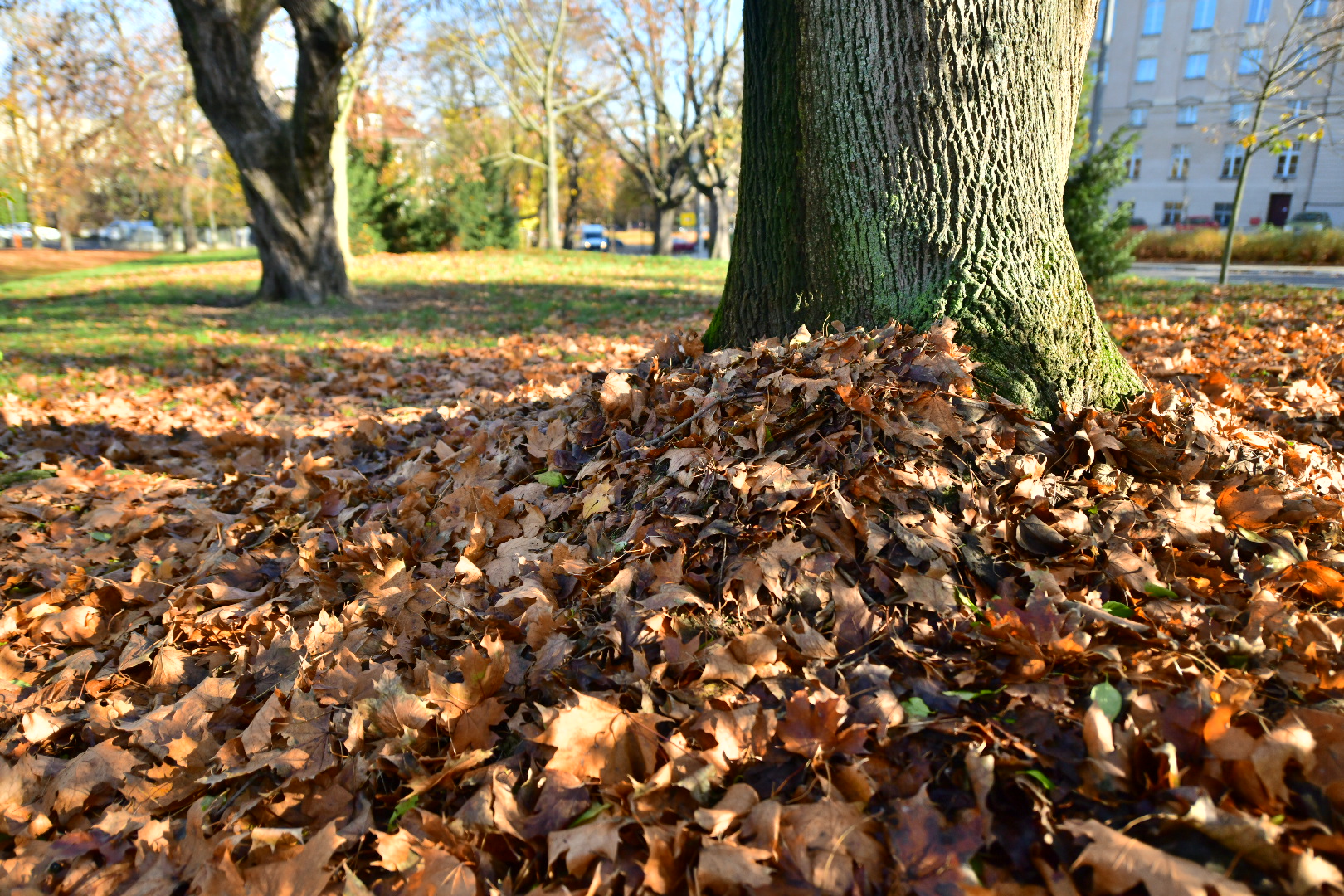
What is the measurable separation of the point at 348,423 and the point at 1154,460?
16.2 ft

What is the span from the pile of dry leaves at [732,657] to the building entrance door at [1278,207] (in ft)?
155

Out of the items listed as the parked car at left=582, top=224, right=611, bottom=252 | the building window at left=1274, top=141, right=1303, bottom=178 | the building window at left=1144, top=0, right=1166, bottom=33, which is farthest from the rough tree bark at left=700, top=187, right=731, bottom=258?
the building window at left=1274, top=141, right=1303, bottom=178

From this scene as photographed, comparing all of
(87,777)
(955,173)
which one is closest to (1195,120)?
(955,173)

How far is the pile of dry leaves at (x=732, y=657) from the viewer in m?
1.66

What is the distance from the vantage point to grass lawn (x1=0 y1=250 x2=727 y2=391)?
8.60m

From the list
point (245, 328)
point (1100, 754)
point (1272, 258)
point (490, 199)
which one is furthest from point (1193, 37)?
point (1100, 754)

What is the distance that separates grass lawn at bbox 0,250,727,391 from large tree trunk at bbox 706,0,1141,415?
6.11m

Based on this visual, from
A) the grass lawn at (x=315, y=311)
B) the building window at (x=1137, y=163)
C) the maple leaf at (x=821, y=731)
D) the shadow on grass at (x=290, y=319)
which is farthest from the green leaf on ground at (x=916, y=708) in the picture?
the building window at (x=1137, y=163)

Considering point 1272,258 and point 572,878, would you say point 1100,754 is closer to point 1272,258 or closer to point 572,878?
point 572,878

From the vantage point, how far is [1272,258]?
2239 cm

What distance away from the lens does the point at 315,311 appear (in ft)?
38.1

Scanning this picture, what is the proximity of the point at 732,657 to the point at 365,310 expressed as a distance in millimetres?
11333

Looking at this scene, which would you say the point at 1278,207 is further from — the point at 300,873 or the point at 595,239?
the point at 300,873

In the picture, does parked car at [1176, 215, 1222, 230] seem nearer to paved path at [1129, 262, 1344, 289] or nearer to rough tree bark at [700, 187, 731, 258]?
paved path at [1129, 262, 1344, 289]
